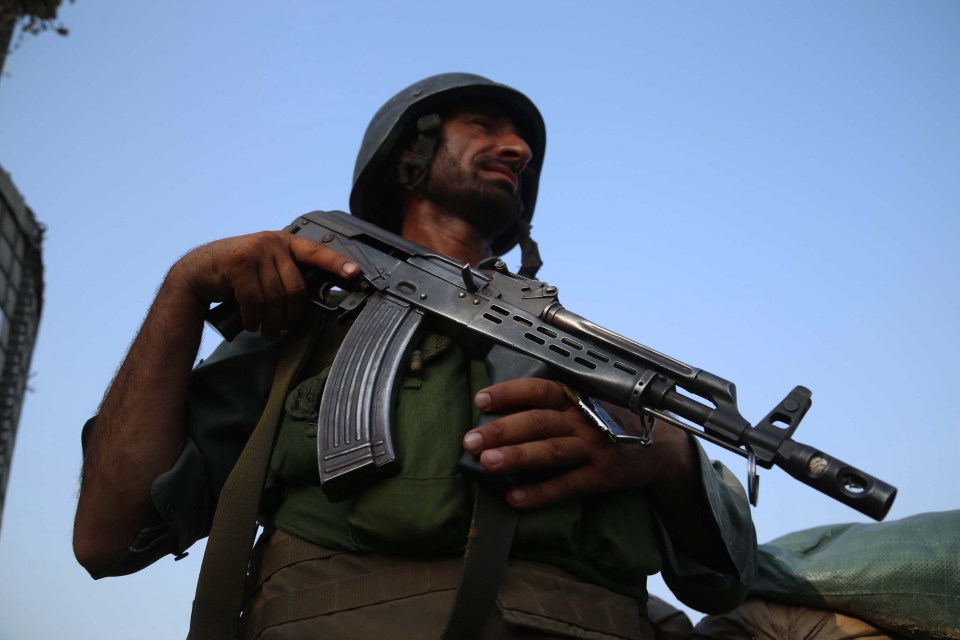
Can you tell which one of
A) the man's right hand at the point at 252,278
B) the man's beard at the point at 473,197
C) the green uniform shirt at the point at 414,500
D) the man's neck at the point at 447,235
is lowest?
the green uniform shirt at the point at 414,500

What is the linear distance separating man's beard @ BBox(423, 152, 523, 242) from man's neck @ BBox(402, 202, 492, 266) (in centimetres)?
3

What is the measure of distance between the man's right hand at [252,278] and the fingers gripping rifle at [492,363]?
0.10 metres

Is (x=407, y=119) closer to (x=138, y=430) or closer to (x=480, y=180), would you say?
(x=480, y=180)

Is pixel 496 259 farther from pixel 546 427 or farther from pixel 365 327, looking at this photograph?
pixel 546 427

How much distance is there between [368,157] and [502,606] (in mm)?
2436

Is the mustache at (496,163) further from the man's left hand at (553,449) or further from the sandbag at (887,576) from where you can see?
the sandbag at (887,576)

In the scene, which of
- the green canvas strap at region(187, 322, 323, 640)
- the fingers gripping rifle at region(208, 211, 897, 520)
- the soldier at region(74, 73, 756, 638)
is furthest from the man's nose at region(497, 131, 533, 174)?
the green canvas strap at region(187, 322, 323, 640)

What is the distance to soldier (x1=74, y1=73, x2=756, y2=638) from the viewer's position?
251 cm

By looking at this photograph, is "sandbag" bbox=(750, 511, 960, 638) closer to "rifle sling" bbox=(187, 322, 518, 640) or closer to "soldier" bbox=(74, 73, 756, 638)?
"soldier" bbox=(74, 73, 756, 638)

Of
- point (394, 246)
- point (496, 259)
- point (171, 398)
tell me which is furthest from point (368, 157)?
point (171, 398)

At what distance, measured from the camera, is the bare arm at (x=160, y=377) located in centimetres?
288

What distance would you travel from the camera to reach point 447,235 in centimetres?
397

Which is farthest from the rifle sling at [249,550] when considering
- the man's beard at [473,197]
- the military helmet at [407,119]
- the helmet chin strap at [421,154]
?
the military helmet at [407,119]

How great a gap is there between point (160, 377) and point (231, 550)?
64cm
